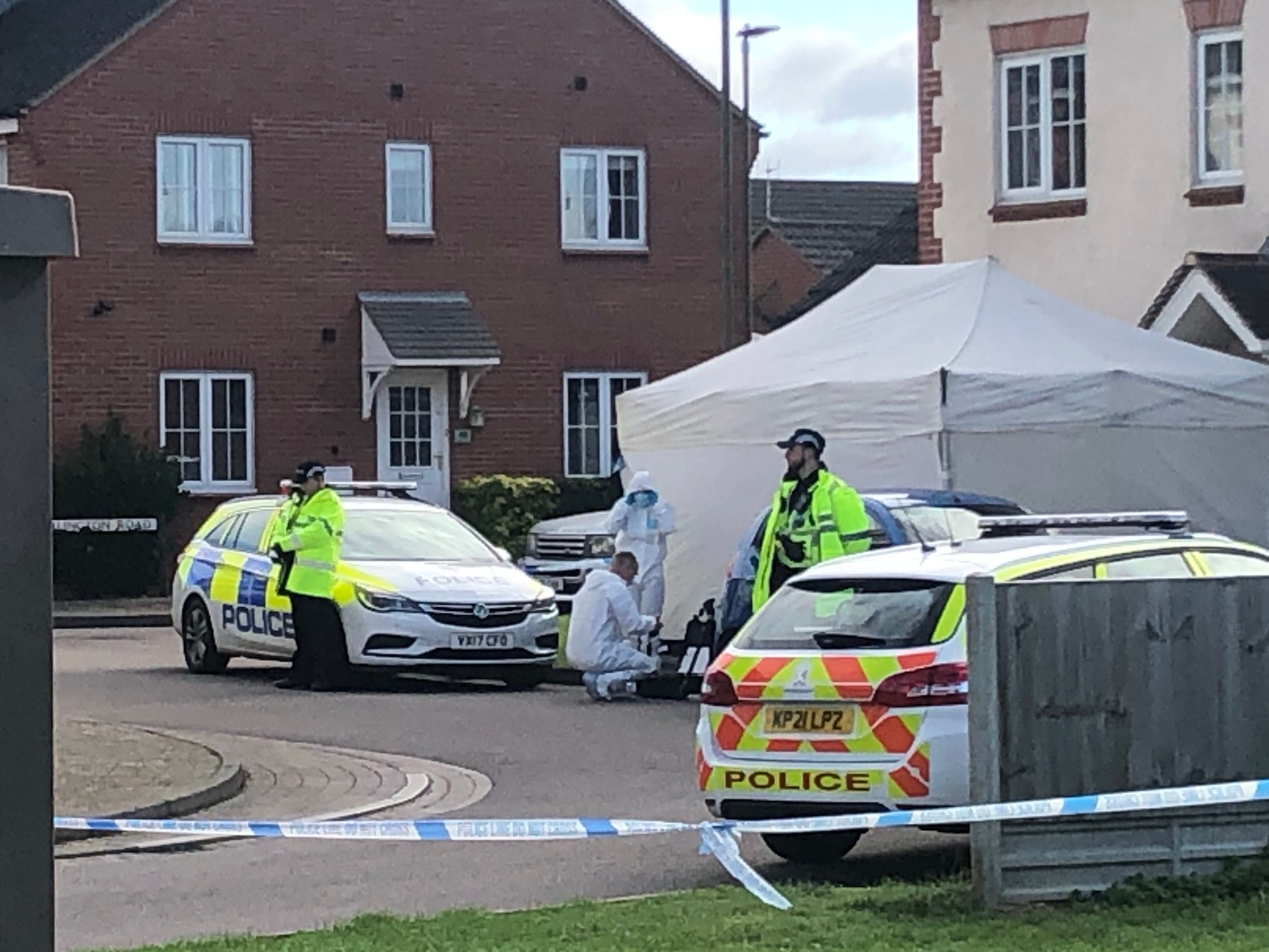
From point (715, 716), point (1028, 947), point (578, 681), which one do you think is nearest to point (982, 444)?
point (578, 681)

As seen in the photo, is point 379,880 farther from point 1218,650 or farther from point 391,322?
point 391,322

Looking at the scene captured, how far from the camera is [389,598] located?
781 inches

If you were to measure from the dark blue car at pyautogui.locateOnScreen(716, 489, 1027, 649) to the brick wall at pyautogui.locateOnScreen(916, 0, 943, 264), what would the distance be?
8.20 m

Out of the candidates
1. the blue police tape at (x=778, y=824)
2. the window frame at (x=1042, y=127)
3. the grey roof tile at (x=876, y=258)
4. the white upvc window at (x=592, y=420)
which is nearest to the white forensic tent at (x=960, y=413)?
the window frame at (x=1042, y=127)

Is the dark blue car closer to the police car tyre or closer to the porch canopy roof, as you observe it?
the police car tyre

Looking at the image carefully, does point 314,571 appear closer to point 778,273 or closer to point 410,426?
point 410,426

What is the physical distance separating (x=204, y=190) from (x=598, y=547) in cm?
874

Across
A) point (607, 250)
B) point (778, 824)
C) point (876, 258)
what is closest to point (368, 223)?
point (607, 250)

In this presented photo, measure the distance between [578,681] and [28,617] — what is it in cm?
1719

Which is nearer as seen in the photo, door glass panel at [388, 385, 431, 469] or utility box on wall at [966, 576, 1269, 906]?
utility box on wall at [966, 576, 1269, 906]

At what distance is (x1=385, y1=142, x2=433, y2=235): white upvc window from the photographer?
35.4 m

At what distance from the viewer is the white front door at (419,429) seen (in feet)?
116

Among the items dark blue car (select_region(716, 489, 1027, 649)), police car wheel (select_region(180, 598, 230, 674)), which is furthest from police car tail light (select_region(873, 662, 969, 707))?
police car wheel (select_region(180, 598, 230, 674))

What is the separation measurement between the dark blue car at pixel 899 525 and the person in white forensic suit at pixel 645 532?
88.4 inches
